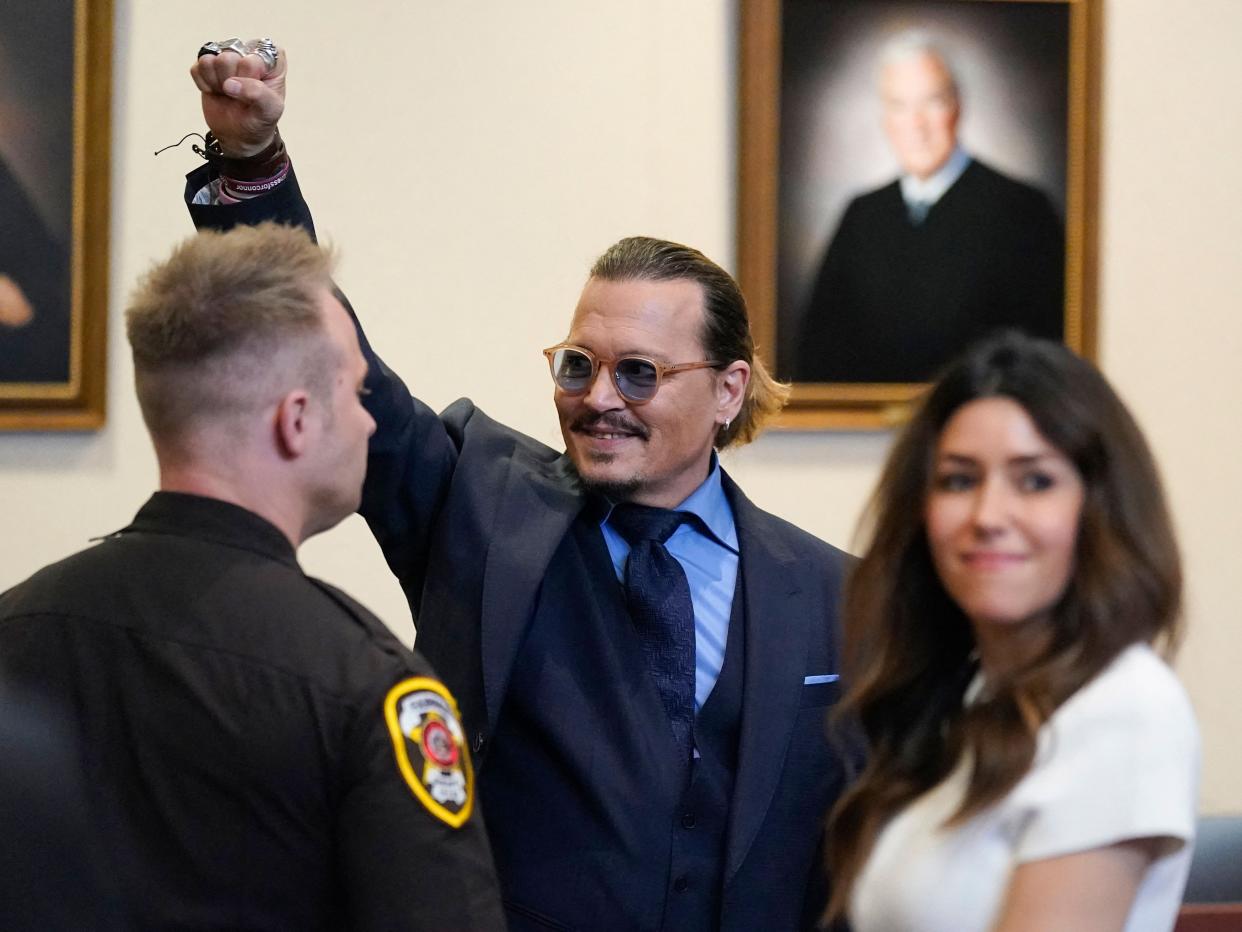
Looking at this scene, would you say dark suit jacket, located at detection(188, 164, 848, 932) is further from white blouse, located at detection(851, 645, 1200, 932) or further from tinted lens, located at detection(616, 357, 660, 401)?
white blouse, located at detection(851, 645, 1200, 932)

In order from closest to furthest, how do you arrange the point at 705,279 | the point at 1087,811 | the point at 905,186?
the point at 1087,811
the point at 705,279
the point at 905,186

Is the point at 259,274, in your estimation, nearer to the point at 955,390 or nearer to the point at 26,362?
the point at 955,390

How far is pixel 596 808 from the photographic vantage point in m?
2.24

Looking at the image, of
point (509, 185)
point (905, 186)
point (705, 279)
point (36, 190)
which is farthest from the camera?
point (905, 186)

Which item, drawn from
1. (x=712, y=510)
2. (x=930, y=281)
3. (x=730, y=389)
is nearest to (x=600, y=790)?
(x=712, y=510)

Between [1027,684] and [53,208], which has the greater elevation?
[53,208]

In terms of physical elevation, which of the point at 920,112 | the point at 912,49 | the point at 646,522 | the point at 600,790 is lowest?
the point at 600,790

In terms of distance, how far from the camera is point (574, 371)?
255cm

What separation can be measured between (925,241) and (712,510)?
1.33 metres

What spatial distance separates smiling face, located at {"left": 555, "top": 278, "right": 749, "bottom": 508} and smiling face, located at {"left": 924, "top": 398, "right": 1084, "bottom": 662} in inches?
36.9

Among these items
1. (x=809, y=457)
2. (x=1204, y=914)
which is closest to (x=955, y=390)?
(x=1204, y=914)

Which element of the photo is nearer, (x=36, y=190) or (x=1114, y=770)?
(x=1114, y=770)

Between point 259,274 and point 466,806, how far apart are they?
62cm

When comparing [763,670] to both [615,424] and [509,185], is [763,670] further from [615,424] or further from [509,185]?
[509,185]
